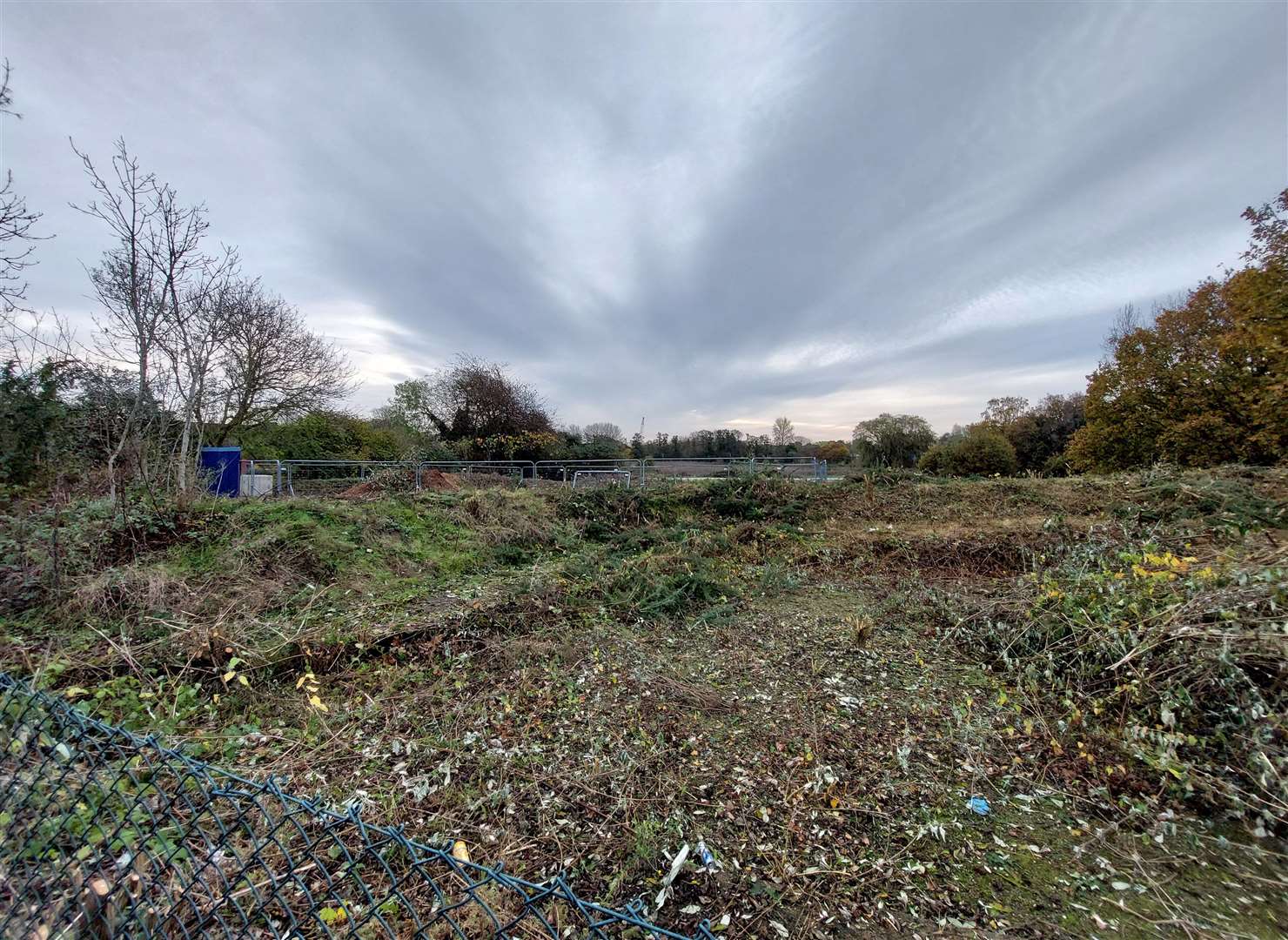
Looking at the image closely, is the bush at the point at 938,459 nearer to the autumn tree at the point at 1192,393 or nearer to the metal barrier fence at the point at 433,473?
the autumn tree at the point at 1192,393

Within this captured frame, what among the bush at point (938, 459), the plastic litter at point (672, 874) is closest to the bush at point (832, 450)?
the bush at point (938, 459)

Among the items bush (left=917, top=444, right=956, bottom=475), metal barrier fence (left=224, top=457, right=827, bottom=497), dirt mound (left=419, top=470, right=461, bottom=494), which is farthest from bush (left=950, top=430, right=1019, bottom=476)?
dirt mound (left=419, top=470, right=461, bottom=494)

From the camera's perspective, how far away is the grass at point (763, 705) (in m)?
2.04

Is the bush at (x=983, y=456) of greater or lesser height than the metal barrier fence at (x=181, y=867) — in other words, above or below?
above

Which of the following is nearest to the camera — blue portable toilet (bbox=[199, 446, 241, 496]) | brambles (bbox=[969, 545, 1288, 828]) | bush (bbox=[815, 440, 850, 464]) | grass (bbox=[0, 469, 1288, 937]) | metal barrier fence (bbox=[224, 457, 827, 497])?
grass (bbox=[0, 469, 1288, 937])

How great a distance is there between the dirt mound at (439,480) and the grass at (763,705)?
4.59 m

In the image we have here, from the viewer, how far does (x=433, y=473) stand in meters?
12.1

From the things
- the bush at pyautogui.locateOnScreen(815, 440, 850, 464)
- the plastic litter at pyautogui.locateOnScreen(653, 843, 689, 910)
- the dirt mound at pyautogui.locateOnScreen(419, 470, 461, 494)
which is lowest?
the plastic litter at pyautogui.locateOnScreen(653, 843, 689, 910)

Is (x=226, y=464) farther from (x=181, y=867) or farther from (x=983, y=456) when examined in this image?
(x=983, y=456)

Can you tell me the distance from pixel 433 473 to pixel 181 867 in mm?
10976

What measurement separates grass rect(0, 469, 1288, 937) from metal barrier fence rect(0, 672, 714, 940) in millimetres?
274

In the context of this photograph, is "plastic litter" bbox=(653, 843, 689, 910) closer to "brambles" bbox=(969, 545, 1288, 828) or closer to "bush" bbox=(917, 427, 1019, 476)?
Answer: "brambles" bbox=(969, 545, 1288, 828)

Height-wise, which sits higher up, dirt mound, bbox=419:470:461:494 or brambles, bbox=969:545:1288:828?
dirt mound, bbox=419:470:461:494

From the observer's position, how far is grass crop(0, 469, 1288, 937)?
204cm
